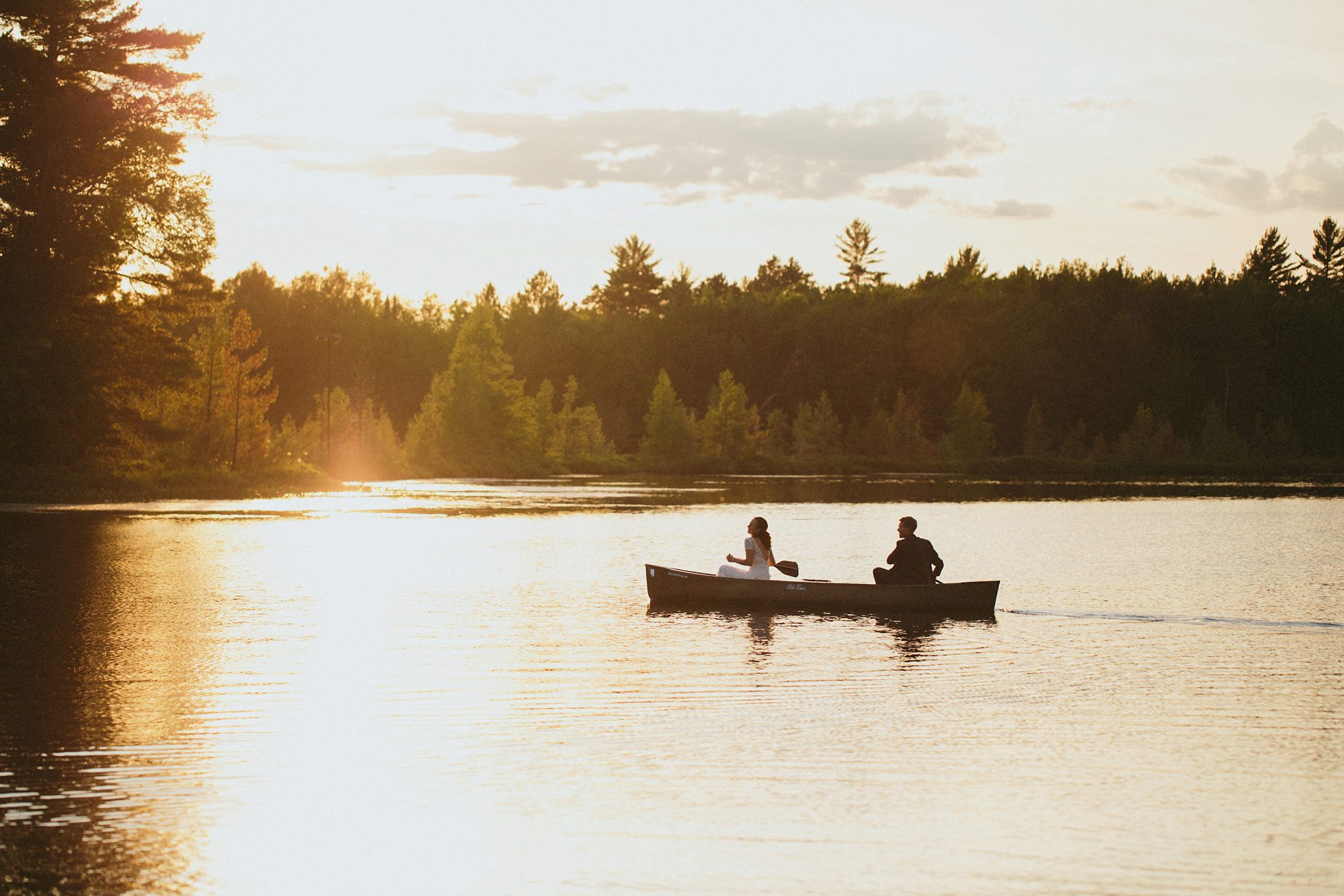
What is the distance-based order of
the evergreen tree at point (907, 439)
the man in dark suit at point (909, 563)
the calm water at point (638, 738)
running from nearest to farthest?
the calm water at point (638, 738)
the man in dark suit at point (909, 563)
the evergreen tree at point (907, 439)

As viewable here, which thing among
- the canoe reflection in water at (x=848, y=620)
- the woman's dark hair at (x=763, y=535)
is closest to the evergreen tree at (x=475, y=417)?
the woman's dark hair at (x=763, y=535)

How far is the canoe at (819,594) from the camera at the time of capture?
25.2 metres

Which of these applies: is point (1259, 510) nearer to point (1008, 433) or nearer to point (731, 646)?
point (731, 646)

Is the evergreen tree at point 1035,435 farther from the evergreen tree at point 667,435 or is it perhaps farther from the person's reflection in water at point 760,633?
the person's reflection in water at point 760,633

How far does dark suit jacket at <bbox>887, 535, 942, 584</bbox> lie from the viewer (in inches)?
1011

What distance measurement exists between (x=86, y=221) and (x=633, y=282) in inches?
4908

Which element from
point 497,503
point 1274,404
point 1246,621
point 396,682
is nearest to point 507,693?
point 396,682

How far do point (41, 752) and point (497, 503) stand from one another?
2003 inches

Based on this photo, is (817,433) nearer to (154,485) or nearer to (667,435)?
(667,435)

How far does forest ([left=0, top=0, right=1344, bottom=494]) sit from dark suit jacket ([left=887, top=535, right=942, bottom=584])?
40.3 meters

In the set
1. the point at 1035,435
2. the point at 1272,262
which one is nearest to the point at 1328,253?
the point at 1272,262

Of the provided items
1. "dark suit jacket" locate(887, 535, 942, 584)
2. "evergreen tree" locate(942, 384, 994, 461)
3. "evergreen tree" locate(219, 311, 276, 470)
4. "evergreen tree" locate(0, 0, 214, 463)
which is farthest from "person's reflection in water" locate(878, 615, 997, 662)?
"evergreen tree" locate(942, 384, 994, 461)

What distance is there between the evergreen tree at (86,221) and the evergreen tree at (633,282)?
118877mm

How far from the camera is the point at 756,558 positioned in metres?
26.5
